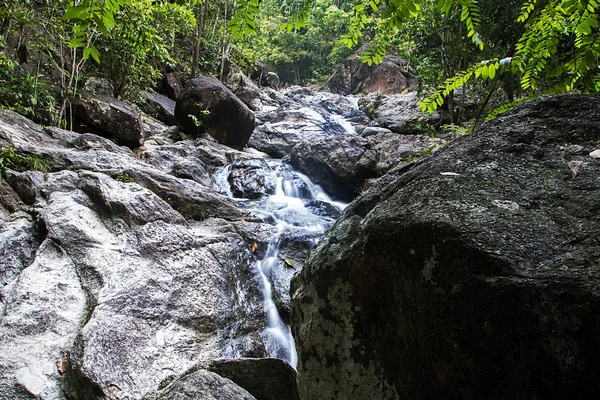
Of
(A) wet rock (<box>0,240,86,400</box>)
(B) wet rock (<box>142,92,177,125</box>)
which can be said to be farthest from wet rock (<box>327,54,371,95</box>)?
(A) wet rock (<box>0,240,86,400</box>)

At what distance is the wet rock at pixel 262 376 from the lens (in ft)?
9.95

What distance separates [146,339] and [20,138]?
16.1 feet

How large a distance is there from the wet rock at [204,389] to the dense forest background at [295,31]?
229 cm

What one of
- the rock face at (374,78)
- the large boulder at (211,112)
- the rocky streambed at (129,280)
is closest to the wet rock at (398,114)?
the rock face at (374,78)

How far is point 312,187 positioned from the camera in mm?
11453

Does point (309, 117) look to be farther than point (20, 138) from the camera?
Yes

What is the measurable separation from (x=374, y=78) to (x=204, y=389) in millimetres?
27277

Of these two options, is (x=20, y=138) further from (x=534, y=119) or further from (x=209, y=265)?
(x=534, y=119)

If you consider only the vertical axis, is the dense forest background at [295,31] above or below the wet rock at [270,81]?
below

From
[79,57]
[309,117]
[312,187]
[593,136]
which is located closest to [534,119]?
[593,136]

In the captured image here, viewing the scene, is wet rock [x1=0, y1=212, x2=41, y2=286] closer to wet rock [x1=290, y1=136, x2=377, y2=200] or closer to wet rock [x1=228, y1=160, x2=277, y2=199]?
wet rock [x1=228, y1=160, x2=277, y2=199]

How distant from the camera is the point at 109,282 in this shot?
4.12 m

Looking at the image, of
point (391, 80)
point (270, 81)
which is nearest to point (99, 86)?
point (391, 80)

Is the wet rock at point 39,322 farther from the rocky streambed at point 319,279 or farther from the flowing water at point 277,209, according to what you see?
the flowing water at point 277,209
